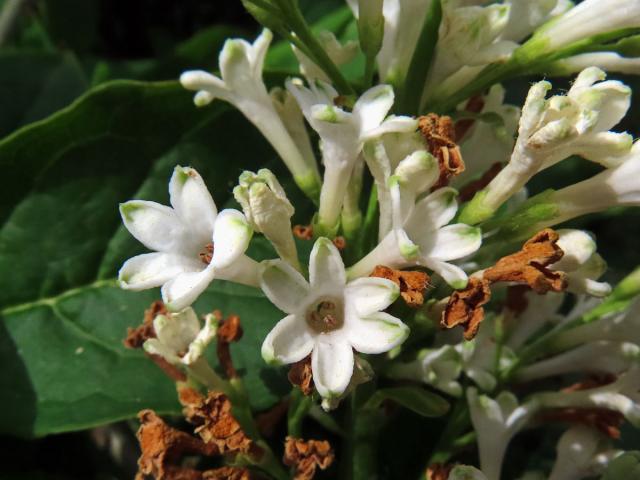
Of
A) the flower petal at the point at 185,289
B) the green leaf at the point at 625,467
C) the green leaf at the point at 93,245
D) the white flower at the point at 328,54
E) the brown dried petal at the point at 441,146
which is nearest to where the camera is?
the flower petal at the point at 185,289

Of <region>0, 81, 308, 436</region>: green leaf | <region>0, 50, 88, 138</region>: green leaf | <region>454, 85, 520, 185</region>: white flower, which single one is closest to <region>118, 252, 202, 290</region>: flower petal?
<region>0, 81, 308, 436</region>: green leaf

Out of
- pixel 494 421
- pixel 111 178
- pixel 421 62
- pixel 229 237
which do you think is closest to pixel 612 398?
pixel 494 421

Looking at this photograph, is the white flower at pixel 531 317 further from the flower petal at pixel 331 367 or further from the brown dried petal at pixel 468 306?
the flower petal at pixel 331 367

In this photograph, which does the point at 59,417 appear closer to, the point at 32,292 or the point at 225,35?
the point at 32,292

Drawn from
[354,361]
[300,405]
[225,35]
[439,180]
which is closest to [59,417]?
[300,405]

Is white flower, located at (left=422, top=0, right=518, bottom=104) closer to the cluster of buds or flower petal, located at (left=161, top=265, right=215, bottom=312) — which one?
the cluster of buds

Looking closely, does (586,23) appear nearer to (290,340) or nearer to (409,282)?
(409,282)

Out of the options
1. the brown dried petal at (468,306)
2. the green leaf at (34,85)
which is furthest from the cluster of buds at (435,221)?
the green leaf at (34,85)
